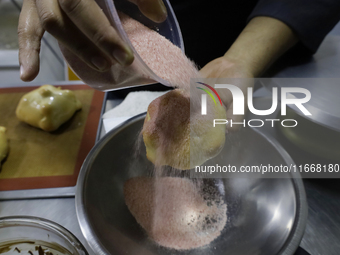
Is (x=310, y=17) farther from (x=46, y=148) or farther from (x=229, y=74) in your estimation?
(x=46, y=148)

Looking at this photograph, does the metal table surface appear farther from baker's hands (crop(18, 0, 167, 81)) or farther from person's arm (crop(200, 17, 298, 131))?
baker's hands (crop(18, 0, 167, 81))

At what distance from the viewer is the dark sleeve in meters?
0.81

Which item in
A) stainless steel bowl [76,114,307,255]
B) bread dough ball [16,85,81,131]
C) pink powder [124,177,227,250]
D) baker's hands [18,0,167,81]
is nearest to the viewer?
baker's hands [18,0,167,81]

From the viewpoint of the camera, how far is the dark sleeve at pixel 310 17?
2.64ft

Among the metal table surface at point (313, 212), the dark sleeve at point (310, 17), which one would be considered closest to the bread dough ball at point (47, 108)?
the metal table surface at point (313, 212)

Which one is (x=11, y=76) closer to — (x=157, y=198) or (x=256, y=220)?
(x=157, y=198)

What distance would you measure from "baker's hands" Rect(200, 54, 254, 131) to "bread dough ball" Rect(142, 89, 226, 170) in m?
0.18

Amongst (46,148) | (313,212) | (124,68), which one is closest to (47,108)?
(46,148)

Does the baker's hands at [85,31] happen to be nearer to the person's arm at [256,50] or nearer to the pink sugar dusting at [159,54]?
the pink sugar dusting at [159,54]

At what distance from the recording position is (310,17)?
2.70 ft

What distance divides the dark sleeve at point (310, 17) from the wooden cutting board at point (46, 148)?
744mm

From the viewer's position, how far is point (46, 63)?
170 centimetres

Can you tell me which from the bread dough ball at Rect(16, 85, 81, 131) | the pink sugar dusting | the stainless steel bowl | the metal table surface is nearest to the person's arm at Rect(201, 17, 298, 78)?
the metal table surface

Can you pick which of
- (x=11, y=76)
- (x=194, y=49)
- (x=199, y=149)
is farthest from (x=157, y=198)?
(x=11, y=76)
